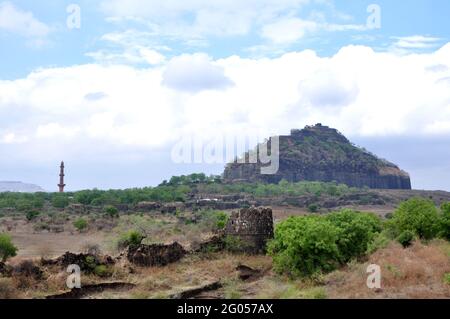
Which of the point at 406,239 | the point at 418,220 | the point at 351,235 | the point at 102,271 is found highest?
the point at 418,220

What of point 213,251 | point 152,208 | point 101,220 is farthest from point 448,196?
point 213,251

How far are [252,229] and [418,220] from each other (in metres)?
6.58

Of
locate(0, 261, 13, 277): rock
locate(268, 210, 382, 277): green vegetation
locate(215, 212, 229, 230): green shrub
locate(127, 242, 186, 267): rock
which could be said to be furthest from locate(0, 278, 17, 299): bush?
locate(215, 212, 229, 230): green shrub

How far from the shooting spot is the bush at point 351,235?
20.4 meters

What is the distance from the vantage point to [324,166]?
402 feet

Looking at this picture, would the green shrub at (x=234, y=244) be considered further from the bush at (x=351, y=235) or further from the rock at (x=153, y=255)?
the bush at (x=351, y=235)

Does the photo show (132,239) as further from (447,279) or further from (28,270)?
(447,279)

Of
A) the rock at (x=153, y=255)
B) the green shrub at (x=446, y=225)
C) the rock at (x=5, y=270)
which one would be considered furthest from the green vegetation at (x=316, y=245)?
the rock at (x=5, y=270)

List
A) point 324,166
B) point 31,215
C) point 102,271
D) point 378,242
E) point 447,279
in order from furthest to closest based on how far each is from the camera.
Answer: point 324,166, point 31,215, point 378,242, point 102,271, point 447,279

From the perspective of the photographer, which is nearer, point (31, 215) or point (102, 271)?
point (102, 271)

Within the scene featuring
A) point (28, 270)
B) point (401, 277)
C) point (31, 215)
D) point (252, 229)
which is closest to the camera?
point (401, 277)

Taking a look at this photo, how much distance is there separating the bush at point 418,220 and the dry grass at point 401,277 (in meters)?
3.97

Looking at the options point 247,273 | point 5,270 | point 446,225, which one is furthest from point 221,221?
point 5,270

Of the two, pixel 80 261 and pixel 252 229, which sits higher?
pixel 252 229
